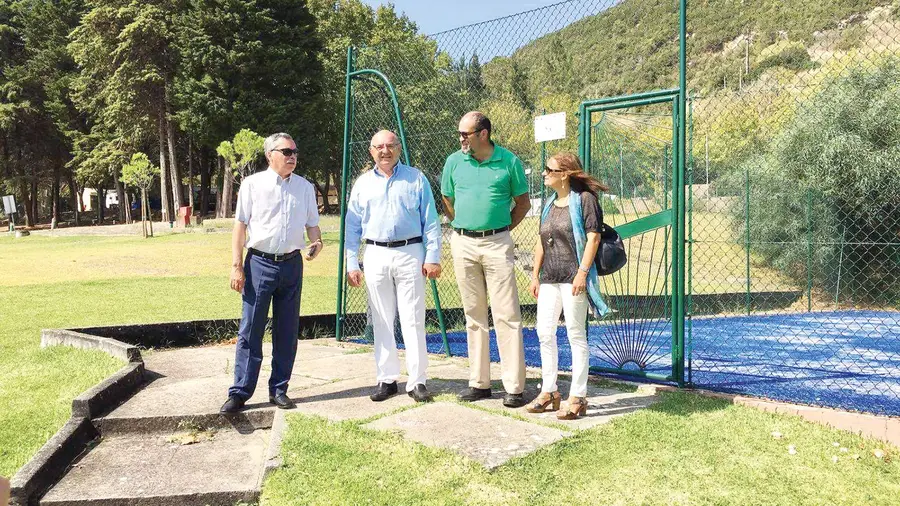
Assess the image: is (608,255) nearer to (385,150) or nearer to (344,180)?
(385,150)

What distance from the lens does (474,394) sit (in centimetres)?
531

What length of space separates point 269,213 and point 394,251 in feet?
3.10

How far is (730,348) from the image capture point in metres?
8.72

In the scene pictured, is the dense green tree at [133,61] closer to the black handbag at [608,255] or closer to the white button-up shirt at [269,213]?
the white button-up shirt at [269,213]

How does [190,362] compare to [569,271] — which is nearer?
[569,271]

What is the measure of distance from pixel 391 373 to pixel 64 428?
2228mm

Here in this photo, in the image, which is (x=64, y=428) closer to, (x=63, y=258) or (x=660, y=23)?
(x=660, y=23)

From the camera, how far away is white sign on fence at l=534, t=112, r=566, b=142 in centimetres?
576

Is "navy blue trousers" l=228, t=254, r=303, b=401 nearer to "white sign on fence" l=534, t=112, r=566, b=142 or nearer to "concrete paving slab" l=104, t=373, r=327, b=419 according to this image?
"concrete paving slab" l=104, t=373, r=327, b=419

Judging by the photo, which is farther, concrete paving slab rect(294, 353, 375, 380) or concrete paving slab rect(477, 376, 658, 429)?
concrete paving slab rect(294, 353, 375, 380)

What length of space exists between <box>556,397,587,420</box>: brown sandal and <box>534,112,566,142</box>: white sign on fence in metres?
2.14

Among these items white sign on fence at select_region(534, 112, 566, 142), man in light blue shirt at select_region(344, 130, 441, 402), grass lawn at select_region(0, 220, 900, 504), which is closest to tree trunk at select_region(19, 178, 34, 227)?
grass lawn at select_region(0, 220, 900, 504)

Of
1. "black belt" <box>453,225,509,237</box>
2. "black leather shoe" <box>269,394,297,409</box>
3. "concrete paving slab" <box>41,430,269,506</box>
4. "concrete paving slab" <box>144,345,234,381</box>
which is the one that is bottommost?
"concrete paving slab" <box>41,430,269,506</box>

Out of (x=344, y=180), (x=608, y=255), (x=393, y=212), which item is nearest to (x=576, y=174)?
(x=608, y=255)
